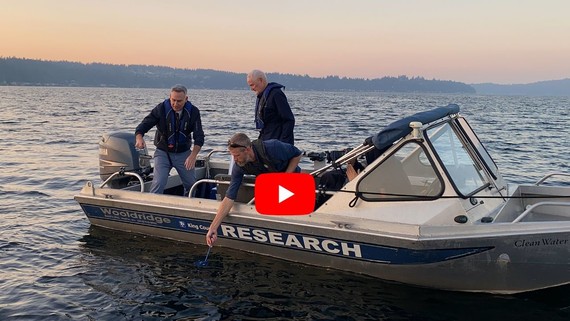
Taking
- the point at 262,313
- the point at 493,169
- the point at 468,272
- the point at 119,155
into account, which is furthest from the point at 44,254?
the point at 493,169

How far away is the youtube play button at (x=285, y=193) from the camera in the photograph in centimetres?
636

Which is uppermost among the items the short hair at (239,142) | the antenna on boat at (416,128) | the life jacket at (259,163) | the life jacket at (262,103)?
the life jacket at (262,103)

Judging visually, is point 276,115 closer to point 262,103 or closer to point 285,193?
point 262,103

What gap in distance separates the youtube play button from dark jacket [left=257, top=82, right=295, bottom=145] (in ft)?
4.34

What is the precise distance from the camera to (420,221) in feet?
20.1

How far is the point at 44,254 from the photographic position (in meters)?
7.92

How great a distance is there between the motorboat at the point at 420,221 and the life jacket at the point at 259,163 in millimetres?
525

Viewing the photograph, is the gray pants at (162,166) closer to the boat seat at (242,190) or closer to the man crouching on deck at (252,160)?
the boat seat at (242,190)

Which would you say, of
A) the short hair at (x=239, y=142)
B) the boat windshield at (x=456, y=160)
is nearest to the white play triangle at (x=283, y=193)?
the short hair at (x=239, y=142)

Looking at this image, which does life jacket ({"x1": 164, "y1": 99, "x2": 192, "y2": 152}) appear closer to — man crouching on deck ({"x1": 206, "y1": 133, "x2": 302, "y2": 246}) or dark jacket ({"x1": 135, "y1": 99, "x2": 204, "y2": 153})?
dark jacket ({"x1": 135, "y1": 99, "x2": 204, "y2": 153})

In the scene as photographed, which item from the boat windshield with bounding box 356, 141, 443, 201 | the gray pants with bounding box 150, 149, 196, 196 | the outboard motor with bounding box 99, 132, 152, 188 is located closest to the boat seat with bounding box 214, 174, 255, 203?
the gray pants with bounding box 150, 149, 196, 196

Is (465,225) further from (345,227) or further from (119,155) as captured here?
(119,155)

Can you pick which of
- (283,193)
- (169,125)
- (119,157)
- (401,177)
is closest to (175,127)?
(169,125)

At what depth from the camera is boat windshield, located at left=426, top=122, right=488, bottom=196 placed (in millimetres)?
6348
